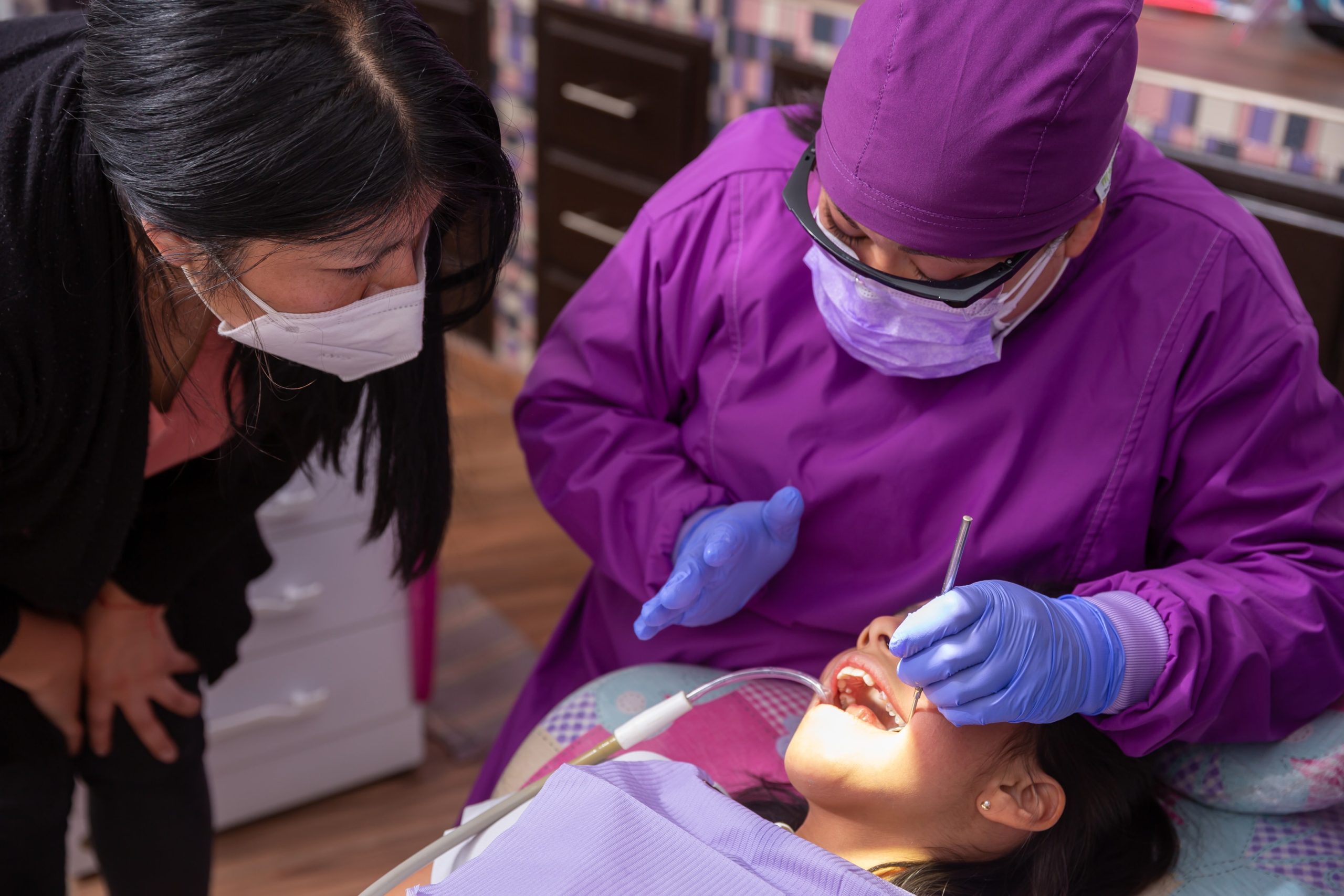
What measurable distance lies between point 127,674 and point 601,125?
1.62m

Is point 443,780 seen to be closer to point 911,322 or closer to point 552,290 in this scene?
point 552,290

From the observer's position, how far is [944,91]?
3.22ft

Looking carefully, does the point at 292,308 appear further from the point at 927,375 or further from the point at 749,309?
the point at 927,375

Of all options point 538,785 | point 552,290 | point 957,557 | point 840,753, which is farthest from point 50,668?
point 552,290

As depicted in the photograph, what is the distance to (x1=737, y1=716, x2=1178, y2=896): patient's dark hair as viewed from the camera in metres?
1.15

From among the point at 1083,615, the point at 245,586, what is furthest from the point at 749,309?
the point at 245,586

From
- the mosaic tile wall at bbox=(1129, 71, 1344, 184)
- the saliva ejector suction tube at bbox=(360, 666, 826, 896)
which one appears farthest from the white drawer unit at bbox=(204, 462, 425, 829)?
the mosaic tile wall at bbox=(1129, 71, 1344, 184)

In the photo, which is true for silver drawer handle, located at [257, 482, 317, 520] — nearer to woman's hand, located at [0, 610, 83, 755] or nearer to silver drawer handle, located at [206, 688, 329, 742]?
silver drawer handle, located at [206, 688, 329, 742]

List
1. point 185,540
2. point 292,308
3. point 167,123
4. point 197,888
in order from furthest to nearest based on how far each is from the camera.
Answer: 1. point 197,888
2. point 185,540
3. point 292,308
4. point 167,123

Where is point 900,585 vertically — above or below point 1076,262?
below

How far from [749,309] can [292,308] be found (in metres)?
0.46

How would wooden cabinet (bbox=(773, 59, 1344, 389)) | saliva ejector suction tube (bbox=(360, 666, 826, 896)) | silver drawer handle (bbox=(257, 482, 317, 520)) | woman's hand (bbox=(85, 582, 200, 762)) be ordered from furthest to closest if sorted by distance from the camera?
silver drawer handle (bbox=(257, 482, 317, 520)) → wooden cabinet (bbox=(773, 59, 1344, 389)) → woman's hand (bbox=(85, 582, 200, 762)) → saliva ejector suction tube (bbox=(360, 666, 826, 896))

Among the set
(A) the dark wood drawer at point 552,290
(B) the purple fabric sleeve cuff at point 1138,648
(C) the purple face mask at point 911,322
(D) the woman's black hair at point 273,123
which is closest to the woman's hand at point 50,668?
(D) the woman's black hair at point 273,123

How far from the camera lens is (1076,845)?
1161 millimetres
